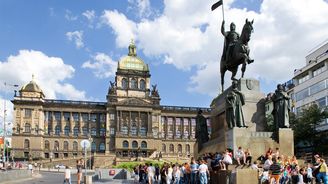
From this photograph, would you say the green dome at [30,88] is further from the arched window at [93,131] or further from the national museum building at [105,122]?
the arched window at [93,131]

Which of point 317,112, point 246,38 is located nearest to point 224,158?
point 246,38

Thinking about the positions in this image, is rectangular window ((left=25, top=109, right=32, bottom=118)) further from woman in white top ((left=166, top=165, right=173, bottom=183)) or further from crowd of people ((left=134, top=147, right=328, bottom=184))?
crowd of people ((left=134, top=147, right=328, bottom=184))

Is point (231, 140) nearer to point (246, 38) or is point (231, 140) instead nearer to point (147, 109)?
point (246, 38)

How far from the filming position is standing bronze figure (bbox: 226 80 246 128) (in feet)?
70.7

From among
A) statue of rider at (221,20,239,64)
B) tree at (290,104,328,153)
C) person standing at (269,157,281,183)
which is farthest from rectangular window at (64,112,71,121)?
person standing at (269,157,281,183)

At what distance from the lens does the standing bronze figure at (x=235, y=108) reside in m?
21.5

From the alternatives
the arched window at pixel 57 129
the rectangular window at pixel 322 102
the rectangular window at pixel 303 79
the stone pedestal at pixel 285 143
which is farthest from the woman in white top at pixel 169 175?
the arched window at pixel 57 129

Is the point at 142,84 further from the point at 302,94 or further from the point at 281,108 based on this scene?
the point at 281,108

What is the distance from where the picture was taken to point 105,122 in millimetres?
119625

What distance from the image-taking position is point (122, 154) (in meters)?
115

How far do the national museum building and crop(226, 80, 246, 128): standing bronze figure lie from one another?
94.1m

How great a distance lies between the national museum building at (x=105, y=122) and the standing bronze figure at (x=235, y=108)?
9413 centimetres

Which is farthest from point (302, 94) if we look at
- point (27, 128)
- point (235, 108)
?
point (27, 128)

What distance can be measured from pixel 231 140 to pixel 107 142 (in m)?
97.7
